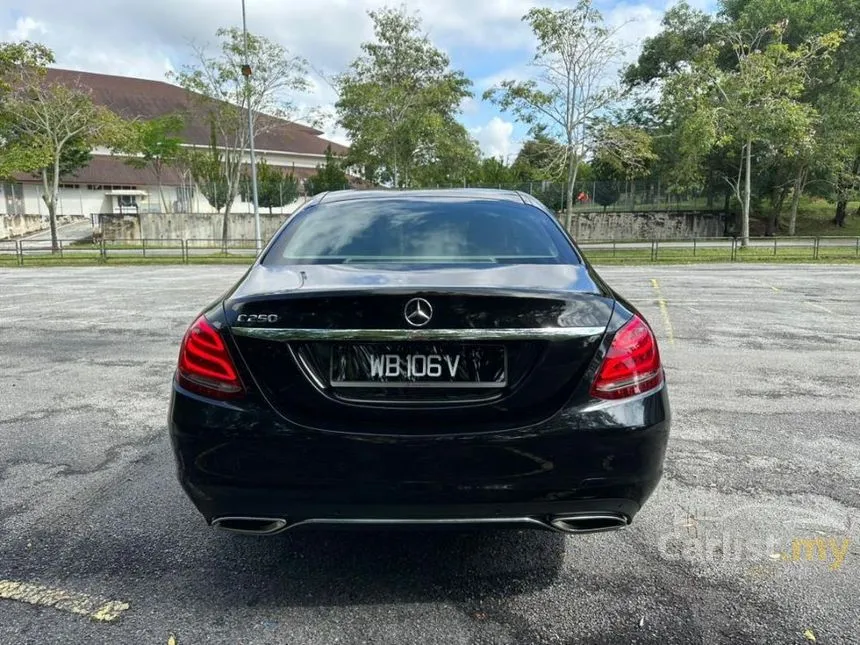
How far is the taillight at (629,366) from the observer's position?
7.22ft

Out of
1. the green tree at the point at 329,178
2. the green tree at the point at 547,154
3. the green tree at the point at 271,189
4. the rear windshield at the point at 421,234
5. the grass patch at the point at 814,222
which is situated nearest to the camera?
the rear windshield at the point at 421,234

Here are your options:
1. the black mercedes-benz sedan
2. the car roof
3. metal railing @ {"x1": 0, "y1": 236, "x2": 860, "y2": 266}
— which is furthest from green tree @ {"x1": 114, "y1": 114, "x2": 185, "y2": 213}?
the black mercedes-benz sedan

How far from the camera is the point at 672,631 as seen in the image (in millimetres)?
2277

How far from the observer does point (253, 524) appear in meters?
2.27

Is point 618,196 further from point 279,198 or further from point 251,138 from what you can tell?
point 279,198

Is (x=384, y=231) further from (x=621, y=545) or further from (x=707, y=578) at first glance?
(x=707, y=578)

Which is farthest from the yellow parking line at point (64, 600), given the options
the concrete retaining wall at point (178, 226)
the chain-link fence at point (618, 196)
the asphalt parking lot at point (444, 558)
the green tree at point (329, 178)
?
the green tree at point (329, 178)

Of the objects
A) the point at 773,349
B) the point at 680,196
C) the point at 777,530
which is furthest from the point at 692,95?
the point at 777,530

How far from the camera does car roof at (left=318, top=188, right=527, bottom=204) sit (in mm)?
3486

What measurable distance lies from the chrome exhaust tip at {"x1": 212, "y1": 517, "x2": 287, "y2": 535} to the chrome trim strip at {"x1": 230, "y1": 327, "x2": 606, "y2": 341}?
66 cm

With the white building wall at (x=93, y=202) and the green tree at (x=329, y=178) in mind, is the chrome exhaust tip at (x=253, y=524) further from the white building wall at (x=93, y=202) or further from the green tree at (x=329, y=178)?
the green tree at (x=329, y=178)

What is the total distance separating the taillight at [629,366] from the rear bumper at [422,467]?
59mm

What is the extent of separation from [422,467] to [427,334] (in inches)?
17.9

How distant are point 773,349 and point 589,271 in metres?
5.79
